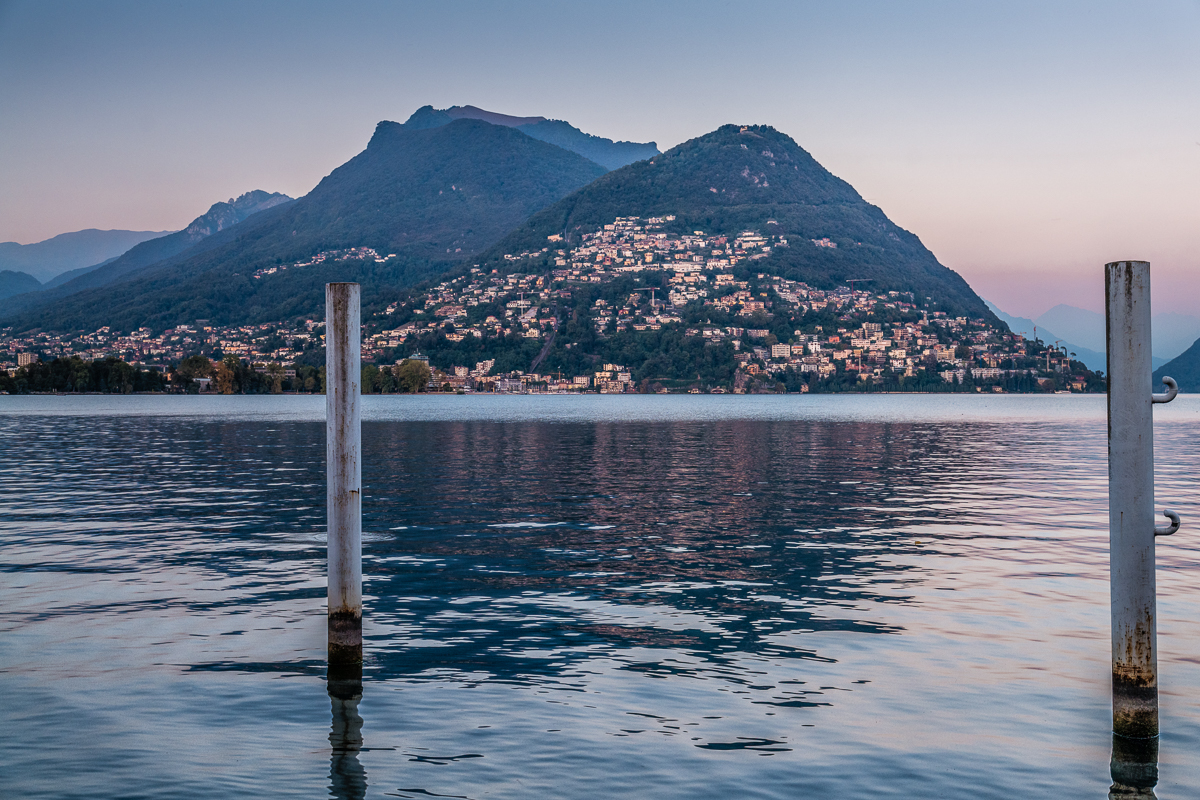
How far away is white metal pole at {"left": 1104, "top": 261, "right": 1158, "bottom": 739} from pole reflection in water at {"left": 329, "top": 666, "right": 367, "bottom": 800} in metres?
6.65

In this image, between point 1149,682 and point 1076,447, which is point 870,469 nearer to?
point 1076,447

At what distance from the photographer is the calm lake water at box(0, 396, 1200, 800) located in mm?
8773

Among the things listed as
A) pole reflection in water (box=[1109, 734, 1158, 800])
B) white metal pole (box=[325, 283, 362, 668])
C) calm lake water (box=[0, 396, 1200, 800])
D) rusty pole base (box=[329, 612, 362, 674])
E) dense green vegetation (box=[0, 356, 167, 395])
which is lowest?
pole reflection in water (box=[1109, 734, 1158, 800])

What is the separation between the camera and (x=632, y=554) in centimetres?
1998

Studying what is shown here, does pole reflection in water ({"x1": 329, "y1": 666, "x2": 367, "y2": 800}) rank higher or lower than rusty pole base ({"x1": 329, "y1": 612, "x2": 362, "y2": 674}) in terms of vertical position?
lower

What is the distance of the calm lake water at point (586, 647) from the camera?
877cm

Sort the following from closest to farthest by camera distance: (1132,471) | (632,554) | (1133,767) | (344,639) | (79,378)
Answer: (1133,767), (1132,471), (344,639), (632,554), (79,378)

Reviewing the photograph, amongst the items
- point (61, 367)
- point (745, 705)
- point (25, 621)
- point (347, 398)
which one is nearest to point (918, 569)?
point (745, 705)

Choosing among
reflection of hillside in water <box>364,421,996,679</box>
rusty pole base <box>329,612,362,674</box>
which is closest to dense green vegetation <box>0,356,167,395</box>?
reflection of hillside in water <box>364,421,996,679</box>

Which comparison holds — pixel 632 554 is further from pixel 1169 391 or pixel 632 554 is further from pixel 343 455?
pixel 1169 391

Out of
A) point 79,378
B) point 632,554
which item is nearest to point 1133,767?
point 632,554

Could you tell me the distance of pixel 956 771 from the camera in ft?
28.5

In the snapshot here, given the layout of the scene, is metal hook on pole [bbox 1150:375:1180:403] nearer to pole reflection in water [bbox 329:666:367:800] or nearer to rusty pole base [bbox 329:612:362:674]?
pole reflection in water [bbox 329:666:367:800]

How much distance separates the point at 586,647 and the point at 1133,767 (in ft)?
20.1
